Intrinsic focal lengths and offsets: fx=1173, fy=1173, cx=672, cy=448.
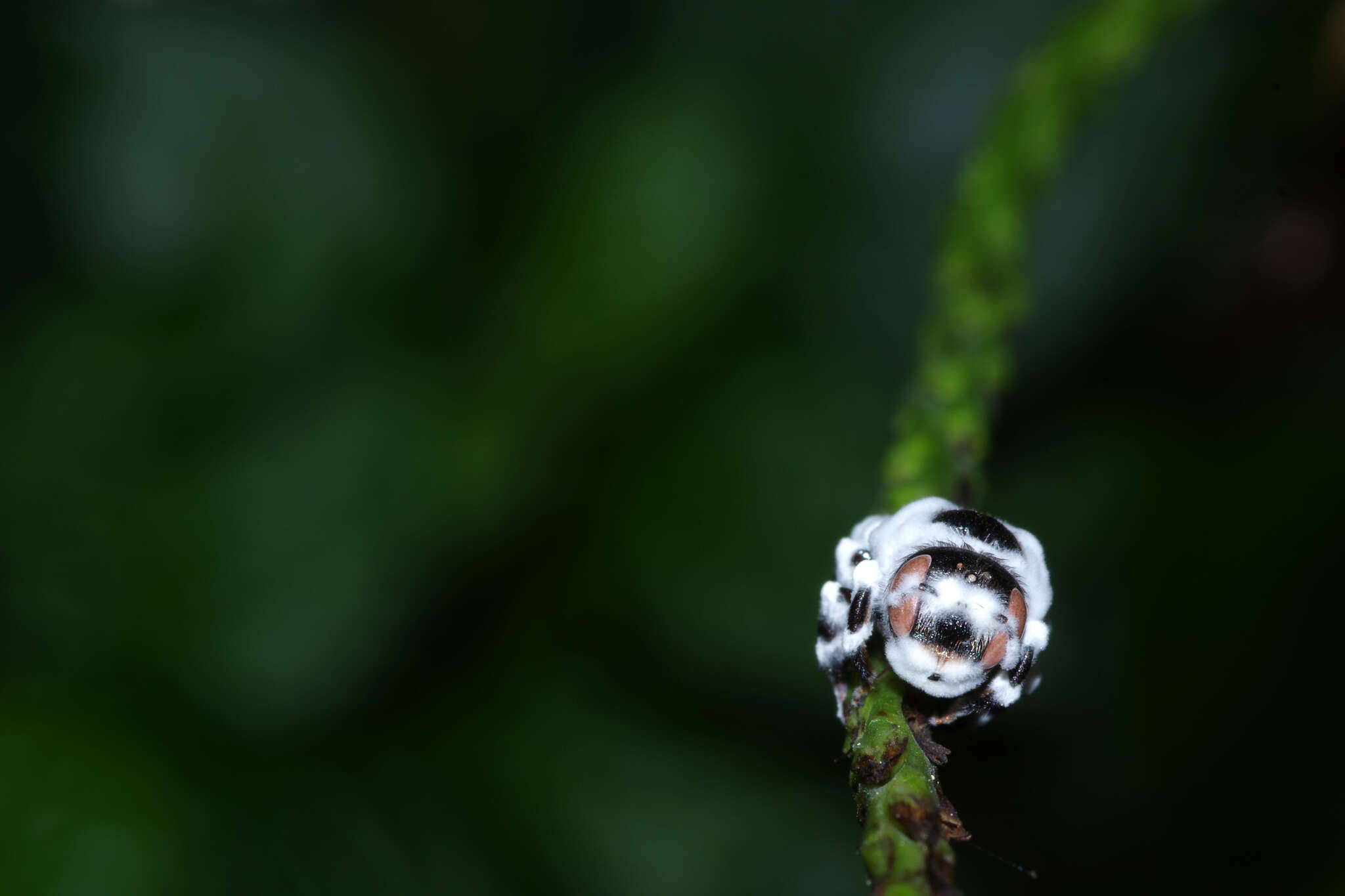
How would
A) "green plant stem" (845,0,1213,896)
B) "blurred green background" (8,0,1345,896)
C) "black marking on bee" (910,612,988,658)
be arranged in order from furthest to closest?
"blurred green background" (8,0,1345,896)
"black marking on bee" (910,612,988,658)
"green plant stem" (845,0,1213,896)

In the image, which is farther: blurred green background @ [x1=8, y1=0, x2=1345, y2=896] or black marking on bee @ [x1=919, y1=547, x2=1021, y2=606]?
blurred green background @ [x1=8, y1=0, x2=1345, y2=896]

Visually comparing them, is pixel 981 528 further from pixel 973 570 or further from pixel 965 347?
pixel 965 347

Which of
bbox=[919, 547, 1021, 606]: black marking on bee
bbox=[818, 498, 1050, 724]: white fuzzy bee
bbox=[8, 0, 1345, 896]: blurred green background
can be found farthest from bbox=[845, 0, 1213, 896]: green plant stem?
bbox=[8, 0, 1345, 896]: blurred green background

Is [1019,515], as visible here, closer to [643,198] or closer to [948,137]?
[948,137]

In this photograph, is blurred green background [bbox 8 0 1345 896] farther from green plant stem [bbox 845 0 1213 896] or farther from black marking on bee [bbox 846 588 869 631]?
black marking on bee [bbox 846 588 869 631]

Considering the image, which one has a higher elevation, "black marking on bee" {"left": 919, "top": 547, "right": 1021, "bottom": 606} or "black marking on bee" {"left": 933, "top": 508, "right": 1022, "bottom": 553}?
"black marking on bee" {"left": 933, "top": 508, "right": 1022, "bottom": 553}

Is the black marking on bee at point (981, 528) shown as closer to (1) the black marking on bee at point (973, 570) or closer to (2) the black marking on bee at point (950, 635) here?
(1) the black marking on bee at point (973, 570)

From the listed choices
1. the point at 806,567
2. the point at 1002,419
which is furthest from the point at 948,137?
the point at 806,567

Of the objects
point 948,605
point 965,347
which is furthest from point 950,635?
point 965,347
